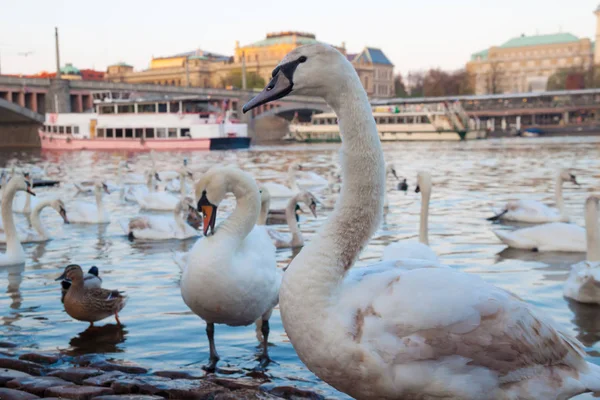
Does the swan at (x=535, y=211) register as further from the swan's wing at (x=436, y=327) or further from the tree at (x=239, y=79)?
the tree at (x=239, y=79)

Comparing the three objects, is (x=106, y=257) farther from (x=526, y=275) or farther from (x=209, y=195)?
(x=526, y=275)

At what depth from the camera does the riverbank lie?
381cm

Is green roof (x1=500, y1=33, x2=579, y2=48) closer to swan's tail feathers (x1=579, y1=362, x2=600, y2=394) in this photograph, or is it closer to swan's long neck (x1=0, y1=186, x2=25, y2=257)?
swan's long neck (x1=0, y1=186, x2=25, y2=257)

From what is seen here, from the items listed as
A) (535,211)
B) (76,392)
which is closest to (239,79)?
(535,211)

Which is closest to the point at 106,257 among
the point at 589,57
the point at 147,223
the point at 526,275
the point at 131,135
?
the point at 147,223

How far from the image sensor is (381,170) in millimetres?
3109

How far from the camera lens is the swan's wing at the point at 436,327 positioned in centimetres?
287

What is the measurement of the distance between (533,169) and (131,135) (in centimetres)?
3803

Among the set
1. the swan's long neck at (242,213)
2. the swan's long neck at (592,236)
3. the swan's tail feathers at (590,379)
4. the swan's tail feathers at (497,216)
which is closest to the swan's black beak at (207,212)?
the swan's long neck at (242,213)

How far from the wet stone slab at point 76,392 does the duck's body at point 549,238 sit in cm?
635

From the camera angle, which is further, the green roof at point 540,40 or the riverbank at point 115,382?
the green roof at point 540,40

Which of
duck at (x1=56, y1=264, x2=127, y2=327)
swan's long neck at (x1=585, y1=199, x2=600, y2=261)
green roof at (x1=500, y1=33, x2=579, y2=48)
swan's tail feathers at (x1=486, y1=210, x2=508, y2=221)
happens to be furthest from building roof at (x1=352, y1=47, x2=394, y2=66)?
duck at (x1=56, y1=264, x2=127, y2=327)

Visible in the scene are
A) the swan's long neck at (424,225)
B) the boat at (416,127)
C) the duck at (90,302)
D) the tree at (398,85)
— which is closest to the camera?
the duck at (90,302)

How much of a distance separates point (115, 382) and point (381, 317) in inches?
70.4
